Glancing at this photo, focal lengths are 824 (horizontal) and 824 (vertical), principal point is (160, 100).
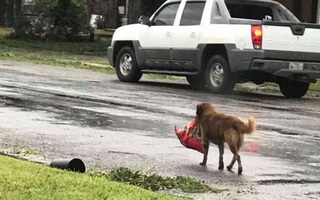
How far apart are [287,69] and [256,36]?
0.86 metres

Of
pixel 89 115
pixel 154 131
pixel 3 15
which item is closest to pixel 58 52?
pixel 3 15

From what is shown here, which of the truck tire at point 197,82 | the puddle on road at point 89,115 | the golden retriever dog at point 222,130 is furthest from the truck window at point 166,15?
the golden retriever dog at point 222,130

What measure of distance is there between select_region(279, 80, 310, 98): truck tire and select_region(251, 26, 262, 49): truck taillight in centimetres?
167

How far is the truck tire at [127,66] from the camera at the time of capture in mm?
18062

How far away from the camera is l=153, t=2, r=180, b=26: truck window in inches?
687

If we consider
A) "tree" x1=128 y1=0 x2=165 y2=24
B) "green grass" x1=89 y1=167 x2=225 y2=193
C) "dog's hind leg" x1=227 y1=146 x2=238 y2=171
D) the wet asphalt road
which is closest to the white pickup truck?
the wet asphalt road

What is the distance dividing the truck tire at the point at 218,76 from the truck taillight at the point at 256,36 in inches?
Answer: 29.8

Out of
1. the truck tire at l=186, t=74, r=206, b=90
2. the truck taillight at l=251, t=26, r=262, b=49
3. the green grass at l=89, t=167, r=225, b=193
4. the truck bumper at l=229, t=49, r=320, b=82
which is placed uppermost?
the truck taillight at l=251, t=26, r=262, b=49

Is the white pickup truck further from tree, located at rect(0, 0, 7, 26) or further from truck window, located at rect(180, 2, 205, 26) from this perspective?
tree, located at rect(0, 0, 7, 26)

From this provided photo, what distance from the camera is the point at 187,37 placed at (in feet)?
54.7

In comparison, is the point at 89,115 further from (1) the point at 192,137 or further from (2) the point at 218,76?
(2) the point at 218,76

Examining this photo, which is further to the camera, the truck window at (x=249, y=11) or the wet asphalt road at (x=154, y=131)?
the truck window at (x=249, y=11)

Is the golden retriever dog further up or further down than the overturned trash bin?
further up

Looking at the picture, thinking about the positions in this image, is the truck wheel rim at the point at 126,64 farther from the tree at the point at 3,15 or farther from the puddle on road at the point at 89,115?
the tree at the point at 3,15
